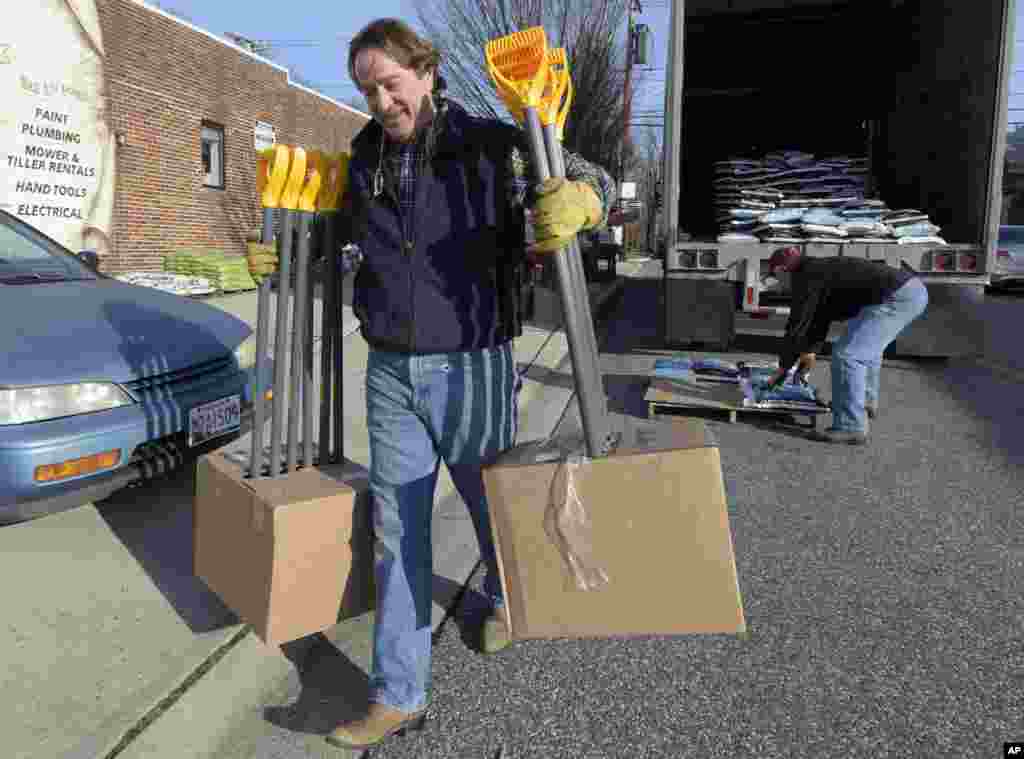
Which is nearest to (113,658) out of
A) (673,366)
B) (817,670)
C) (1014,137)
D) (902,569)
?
(817,670)

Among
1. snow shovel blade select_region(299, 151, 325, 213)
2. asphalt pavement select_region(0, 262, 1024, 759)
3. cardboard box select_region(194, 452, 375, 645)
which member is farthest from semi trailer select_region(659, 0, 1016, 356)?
cardboard box select_region(194, 452, 375, 645)

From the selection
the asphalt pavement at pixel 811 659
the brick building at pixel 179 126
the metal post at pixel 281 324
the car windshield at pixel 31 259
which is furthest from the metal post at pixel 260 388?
the brick building at pixel 179 126

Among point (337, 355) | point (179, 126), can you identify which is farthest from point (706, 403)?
point (179, 126)

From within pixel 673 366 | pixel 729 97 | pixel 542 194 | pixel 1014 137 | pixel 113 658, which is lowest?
pixel 113 658

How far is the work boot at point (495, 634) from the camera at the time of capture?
102 inches

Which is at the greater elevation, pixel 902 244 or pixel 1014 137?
pixel 1014 137

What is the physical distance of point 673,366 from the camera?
633 cm

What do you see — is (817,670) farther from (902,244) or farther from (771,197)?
(771,197)

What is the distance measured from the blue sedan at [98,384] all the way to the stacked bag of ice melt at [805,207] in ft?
16.2

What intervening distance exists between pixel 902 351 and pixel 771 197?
1.93 meters

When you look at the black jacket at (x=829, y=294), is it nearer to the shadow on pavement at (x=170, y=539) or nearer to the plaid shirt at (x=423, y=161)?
the plaid shirt at (x=423, y=161)

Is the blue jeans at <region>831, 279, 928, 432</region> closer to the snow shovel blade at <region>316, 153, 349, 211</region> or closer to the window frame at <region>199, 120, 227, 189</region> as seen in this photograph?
the snow shovel blade at <region>316, 153, 349, 211</region>

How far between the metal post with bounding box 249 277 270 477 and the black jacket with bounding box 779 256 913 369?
3.77m

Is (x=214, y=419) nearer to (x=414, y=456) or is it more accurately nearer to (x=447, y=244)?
(x=414, y=456)
